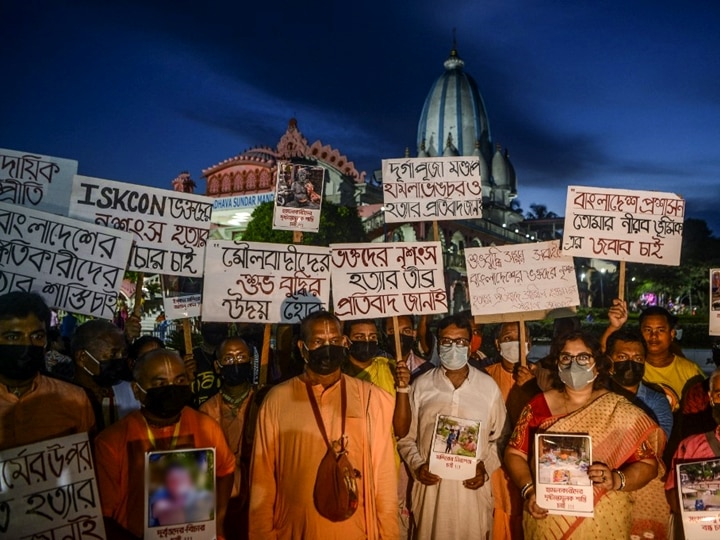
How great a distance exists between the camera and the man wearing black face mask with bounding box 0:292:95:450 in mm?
3344

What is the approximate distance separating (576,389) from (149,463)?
8.31 feet

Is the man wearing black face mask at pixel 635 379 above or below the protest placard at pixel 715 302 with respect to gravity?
below

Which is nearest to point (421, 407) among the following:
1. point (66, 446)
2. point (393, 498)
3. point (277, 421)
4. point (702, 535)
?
point (393, 498)

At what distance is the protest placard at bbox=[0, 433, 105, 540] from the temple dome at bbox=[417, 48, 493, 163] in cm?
7242

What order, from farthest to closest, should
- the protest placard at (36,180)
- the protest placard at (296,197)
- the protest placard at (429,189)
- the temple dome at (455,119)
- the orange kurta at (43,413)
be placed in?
the temple dome at (455,119), the protest placard at (429,189), the protest placard at (296,197), the protest placard at (36,180), the orange kurta at (43,413)

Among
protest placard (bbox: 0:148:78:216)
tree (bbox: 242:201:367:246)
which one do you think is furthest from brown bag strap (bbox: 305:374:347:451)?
tree (bbox: 242:201:367:246)

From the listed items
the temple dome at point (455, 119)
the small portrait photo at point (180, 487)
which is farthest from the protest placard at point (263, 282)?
the temple dome at point (455, 119)

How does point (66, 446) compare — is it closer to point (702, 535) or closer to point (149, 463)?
point (149, 463)

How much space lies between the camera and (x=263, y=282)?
5180mm

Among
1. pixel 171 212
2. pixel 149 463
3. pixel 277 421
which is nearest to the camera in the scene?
pixel 149 463

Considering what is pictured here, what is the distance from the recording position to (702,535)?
3361 mm

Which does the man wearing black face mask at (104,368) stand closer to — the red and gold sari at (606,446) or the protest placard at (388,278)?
the protest placard at (388,278)

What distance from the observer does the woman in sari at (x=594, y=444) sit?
3502mm

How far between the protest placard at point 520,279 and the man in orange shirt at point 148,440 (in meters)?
2.76
